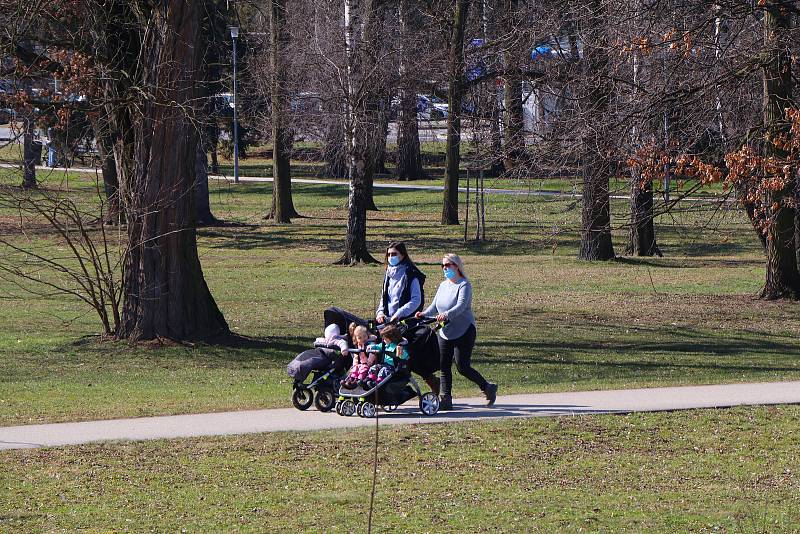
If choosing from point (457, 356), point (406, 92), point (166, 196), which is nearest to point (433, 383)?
point (457, 356)

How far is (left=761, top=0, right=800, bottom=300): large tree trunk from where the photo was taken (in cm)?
1422

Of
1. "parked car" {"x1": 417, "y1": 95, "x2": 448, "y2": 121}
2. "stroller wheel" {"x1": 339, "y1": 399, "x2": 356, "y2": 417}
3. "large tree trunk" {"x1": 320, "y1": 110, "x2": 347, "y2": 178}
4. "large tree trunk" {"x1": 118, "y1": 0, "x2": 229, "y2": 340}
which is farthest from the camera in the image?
"parked car" {"x1": 417, "y1": 95, "x2": 448, "y2": 121}

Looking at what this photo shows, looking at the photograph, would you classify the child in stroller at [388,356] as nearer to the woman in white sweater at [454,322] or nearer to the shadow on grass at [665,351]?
the woman in white sweater at [454,322]

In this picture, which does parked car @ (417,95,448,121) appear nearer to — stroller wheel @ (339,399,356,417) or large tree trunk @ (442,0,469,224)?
large tree trunk @ (442,0,469,224)

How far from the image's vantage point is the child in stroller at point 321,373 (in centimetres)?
1125

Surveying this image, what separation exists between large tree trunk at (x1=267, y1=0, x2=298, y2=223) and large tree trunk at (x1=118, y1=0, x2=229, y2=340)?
41.9ft

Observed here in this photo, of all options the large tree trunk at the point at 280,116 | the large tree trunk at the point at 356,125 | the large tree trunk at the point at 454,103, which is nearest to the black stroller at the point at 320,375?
the large tree trunk at the point at 356,125

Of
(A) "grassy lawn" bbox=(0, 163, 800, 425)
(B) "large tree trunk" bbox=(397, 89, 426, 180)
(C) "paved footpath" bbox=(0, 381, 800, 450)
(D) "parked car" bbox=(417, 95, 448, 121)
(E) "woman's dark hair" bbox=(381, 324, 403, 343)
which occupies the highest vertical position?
(D) "parked car" bbox=(417, 95, 448, 121)

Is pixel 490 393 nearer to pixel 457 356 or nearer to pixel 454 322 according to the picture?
pixel 457 356

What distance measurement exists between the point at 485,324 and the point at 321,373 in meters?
8.58

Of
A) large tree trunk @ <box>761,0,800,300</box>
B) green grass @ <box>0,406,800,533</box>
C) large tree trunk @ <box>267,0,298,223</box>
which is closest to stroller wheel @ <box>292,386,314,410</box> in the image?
green grass @ <box>0,406,800,533</box>

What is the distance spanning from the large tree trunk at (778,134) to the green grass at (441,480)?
5170 mm

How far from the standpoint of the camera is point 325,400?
11.3 metres

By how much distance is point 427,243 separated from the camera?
35.1 m
